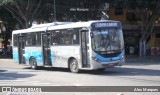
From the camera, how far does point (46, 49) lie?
2495cm

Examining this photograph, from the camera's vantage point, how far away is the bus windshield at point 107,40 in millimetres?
20938

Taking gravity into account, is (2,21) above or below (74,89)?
above

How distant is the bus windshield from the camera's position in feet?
68.7

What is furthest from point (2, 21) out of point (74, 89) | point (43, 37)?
point (74, 89)

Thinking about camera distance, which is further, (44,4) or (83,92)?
(44,4)

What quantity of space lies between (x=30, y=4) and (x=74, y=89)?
24496 mm

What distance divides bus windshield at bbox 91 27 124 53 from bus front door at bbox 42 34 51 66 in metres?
4.60

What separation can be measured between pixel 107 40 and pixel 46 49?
5.26 m

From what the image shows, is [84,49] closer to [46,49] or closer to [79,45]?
[79,45]

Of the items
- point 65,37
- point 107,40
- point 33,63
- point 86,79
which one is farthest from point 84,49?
point 33,63

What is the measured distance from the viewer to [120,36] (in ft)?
70.8

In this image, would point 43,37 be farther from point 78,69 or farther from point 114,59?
point 114,59

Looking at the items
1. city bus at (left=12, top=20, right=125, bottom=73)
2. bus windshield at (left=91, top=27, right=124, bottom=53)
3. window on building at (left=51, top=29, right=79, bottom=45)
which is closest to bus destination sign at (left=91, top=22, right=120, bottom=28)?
city bus at (left=12, top=20, right=125, bottom=73)

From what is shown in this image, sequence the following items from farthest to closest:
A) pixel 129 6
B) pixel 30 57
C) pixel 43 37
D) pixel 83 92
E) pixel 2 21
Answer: pixel 2 21 < pixel 129 6 < pixel 30 57 < pixel 43 37 < pixel 83 92
